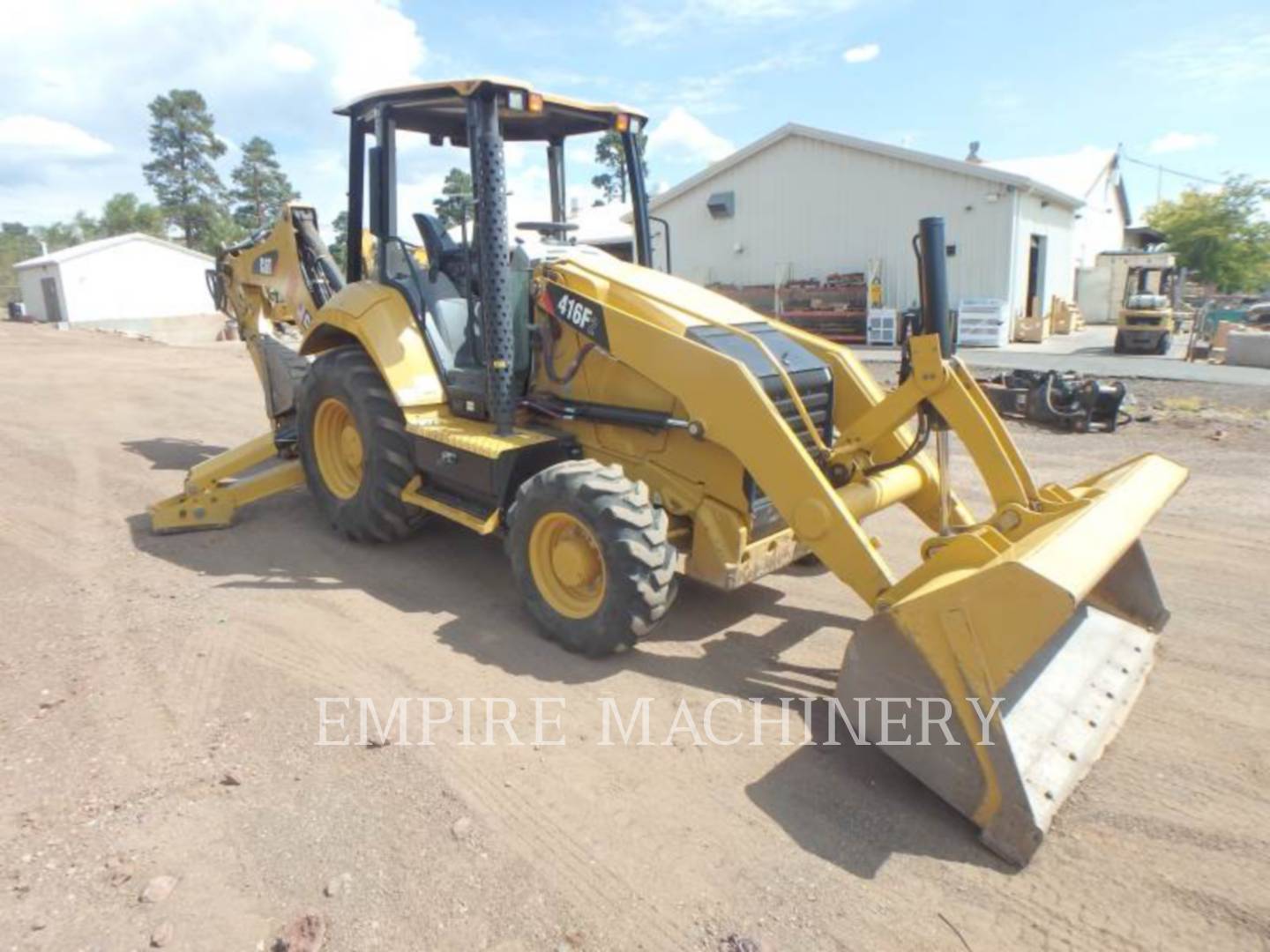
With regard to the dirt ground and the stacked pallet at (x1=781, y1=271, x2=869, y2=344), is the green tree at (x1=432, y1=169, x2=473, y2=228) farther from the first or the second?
the stacked pallet at (x1=781, y1=271, x2=869, y2=344)

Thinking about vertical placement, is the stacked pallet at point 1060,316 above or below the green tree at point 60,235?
below

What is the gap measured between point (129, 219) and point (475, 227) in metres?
68.0

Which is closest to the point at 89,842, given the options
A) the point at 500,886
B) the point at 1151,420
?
the point at 500,886

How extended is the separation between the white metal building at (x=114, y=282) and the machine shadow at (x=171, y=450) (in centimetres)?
2430

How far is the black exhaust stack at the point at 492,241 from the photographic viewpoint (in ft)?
14.8

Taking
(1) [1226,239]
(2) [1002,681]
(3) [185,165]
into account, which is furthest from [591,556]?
(3) [185,165]

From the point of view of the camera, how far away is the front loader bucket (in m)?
2.75

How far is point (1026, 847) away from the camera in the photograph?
2.68 metres

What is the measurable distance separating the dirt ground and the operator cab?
136 cm

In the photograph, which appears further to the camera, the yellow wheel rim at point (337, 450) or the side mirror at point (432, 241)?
the yellow wheel rim at point (337, 450)

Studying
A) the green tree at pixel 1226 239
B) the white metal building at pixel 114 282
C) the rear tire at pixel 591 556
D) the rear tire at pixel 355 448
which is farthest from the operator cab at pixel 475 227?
the green tree at pixel 1226 239

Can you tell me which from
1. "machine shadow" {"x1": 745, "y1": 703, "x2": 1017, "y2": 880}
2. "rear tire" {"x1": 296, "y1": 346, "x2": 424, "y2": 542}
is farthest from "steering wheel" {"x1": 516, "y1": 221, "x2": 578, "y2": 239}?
"machine shadow" {"x1": 745, "y1": 703, "x2": 1017, "y2": 880}

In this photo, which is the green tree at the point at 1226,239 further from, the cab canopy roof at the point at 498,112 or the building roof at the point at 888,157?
the cab canopy roof at the point at 498,112

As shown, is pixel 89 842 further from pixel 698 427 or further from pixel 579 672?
pixel 698 427
